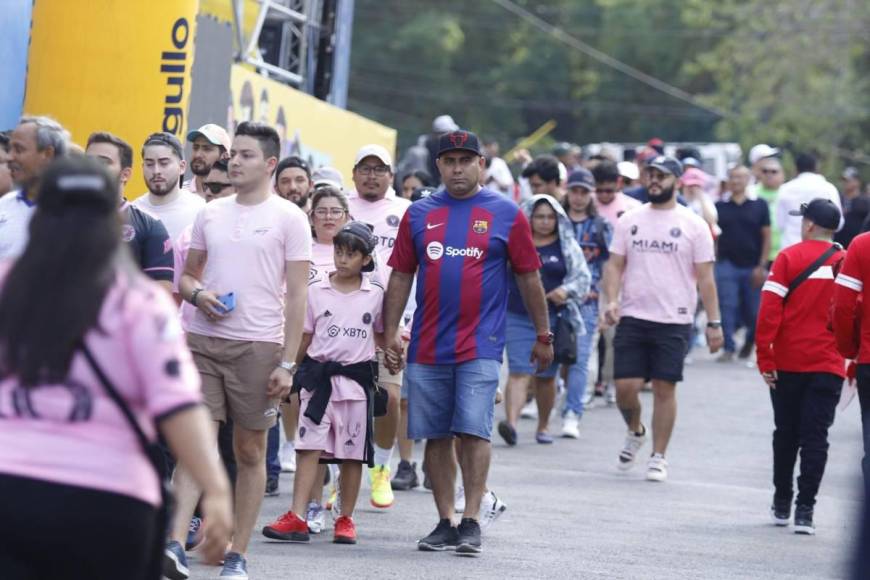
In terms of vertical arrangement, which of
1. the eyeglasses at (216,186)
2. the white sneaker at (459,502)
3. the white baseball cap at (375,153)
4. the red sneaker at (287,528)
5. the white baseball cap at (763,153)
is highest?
the white baseball cap at (763,153)

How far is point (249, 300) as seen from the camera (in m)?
8.26

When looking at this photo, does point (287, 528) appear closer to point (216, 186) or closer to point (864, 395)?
point (216, 186)

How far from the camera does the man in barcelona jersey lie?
9.46 meters

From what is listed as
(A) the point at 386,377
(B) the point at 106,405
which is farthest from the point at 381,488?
(B) the point at 106,405

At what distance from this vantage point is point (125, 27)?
12.3 meters

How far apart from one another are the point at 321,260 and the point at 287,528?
168 centimetres

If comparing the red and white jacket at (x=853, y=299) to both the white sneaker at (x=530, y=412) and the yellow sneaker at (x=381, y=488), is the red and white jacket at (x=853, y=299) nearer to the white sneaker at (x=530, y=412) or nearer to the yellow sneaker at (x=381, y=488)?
the yellow sneaker at (x=381, y=488)

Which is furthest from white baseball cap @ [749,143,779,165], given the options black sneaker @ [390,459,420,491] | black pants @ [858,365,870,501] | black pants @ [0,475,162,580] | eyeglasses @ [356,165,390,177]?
black pants @ [0,475,162,580]

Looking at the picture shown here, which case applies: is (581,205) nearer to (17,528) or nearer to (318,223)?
(318,223)

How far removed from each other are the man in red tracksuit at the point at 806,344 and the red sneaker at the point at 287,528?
3142mm

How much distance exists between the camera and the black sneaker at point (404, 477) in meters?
11.8

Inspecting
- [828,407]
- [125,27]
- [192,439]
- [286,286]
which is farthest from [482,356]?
[192,439]

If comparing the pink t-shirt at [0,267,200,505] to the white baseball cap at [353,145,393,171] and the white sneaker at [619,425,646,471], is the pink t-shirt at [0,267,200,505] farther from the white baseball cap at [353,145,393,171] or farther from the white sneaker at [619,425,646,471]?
the white sneaker at [619,425,646,471]

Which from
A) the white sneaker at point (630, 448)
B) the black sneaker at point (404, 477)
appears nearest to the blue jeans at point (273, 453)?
the black sneaker at point (404, 477)
